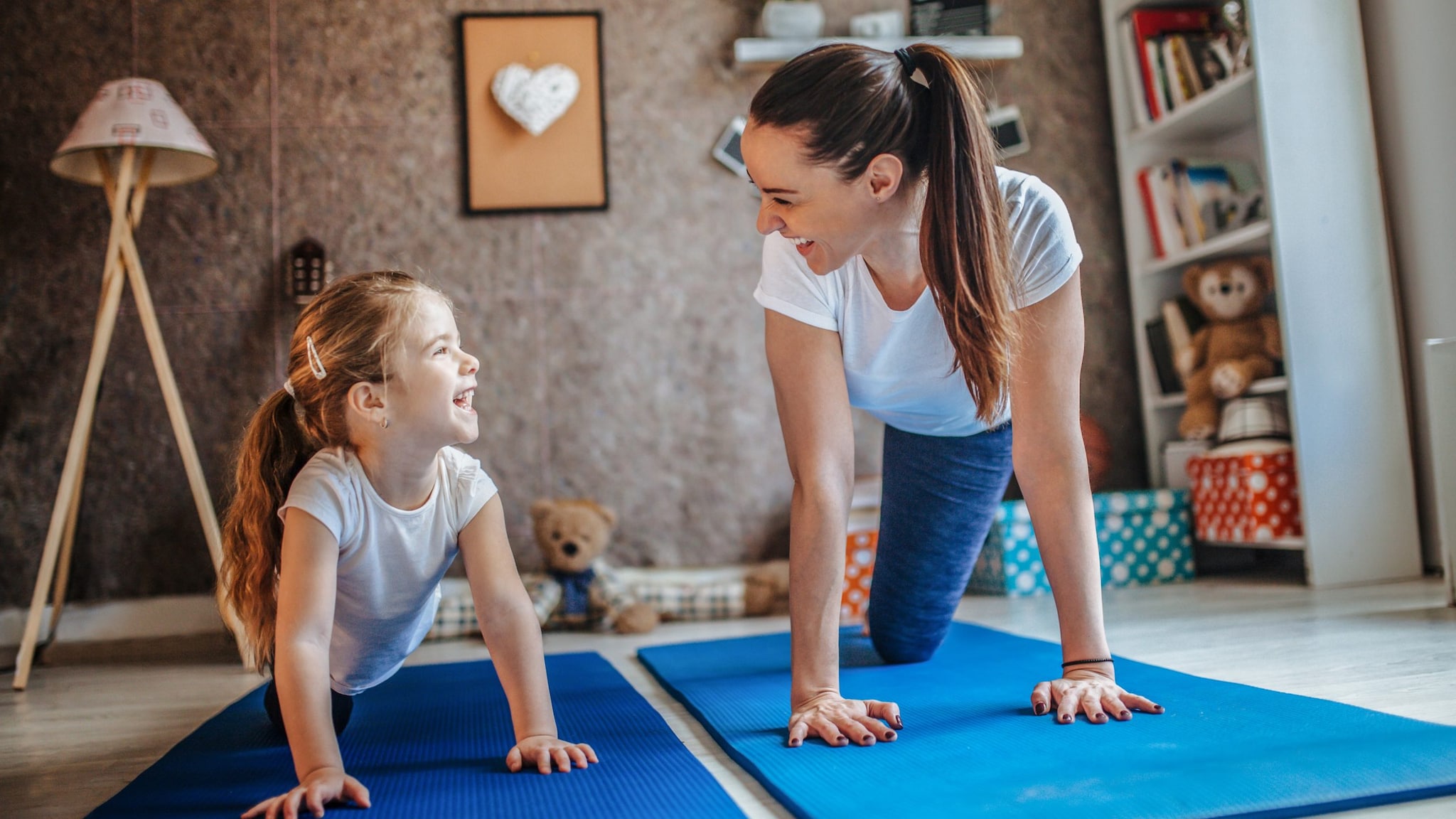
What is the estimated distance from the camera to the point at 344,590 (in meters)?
1.30

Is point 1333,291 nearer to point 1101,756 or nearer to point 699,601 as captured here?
point 699,601

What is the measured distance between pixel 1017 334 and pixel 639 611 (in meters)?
1.53

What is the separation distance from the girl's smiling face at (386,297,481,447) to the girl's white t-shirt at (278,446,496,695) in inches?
3.4

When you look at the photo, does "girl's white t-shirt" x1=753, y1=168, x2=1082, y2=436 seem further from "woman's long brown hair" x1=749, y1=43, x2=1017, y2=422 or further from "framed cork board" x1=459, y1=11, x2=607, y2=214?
"framed cork board" x1=459, y1=11, x2=607, y2=214

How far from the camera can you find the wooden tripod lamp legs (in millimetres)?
2262

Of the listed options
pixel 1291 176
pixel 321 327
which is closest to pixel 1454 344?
pixel 1291 176

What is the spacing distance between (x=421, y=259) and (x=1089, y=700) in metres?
2.32

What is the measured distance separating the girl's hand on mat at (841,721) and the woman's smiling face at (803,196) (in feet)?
1.82

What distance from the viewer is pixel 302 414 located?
1299mm

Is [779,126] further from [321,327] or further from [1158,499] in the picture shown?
[1158,499]

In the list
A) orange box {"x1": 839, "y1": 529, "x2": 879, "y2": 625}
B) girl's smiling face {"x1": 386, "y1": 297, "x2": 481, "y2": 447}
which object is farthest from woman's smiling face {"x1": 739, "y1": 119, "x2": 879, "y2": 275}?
orange box {"x1": 839, "y1": 529, "x2": 879, "y2": 625}

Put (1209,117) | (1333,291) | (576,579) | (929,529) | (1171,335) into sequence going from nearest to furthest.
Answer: (929,529)
(1333,291)
(576,579)
(1209,117)
(1171,335)

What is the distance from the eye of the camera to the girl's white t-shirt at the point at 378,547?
3.88 feet

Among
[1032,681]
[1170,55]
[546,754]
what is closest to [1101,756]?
[1032,681]
